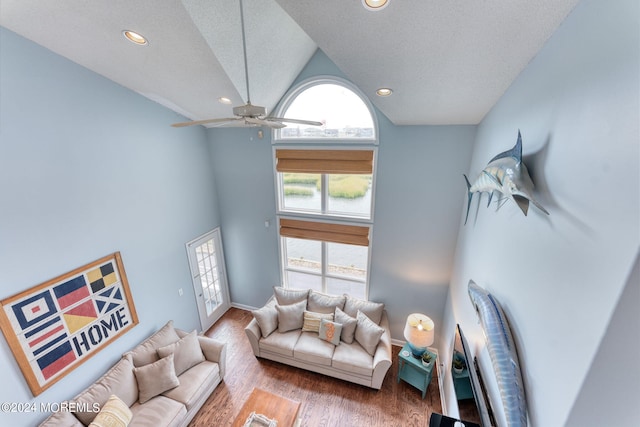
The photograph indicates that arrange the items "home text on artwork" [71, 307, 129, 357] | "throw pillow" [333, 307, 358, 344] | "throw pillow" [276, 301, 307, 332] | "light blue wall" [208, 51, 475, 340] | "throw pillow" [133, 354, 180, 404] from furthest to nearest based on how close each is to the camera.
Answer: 1. "throw pillow" [276, 301, 307, 332]
2. "throw pillow" [333, 307, 358, 344]
3. "light blue wall" [208, 51, 475, 340]
4. "throw pillow" [133, 354, 180, 404]
5. "home text on artwork" [71, 307, 129, 357]

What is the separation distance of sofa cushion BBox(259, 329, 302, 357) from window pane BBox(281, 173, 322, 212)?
78.8 inches

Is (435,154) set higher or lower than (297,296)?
higher

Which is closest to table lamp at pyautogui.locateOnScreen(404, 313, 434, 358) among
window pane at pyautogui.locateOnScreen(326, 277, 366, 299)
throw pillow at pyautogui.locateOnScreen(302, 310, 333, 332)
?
window pane at pyautogui.locateOnScreen(326, 277, 366, 299)

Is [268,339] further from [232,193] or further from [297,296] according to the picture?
[232,193]

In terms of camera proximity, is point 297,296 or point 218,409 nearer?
point 218,409

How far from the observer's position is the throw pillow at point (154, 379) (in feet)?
9.55

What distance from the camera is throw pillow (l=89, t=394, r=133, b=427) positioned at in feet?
8.05

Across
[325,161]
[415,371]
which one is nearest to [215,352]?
[415,371]

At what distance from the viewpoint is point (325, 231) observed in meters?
4.06

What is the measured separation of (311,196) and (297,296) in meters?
1.69

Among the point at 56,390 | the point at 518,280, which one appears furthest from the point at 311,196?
the point at 56,390

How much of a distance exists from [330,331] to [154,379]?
224cm

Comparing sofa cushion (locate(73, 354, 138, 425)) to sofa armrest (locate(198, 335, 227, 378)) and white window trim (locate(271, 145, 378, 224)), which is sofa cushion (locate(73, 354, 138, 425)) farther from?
white window trim (locate(271, 145, 378, 224))

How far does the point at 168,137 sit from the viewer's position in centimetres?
353
